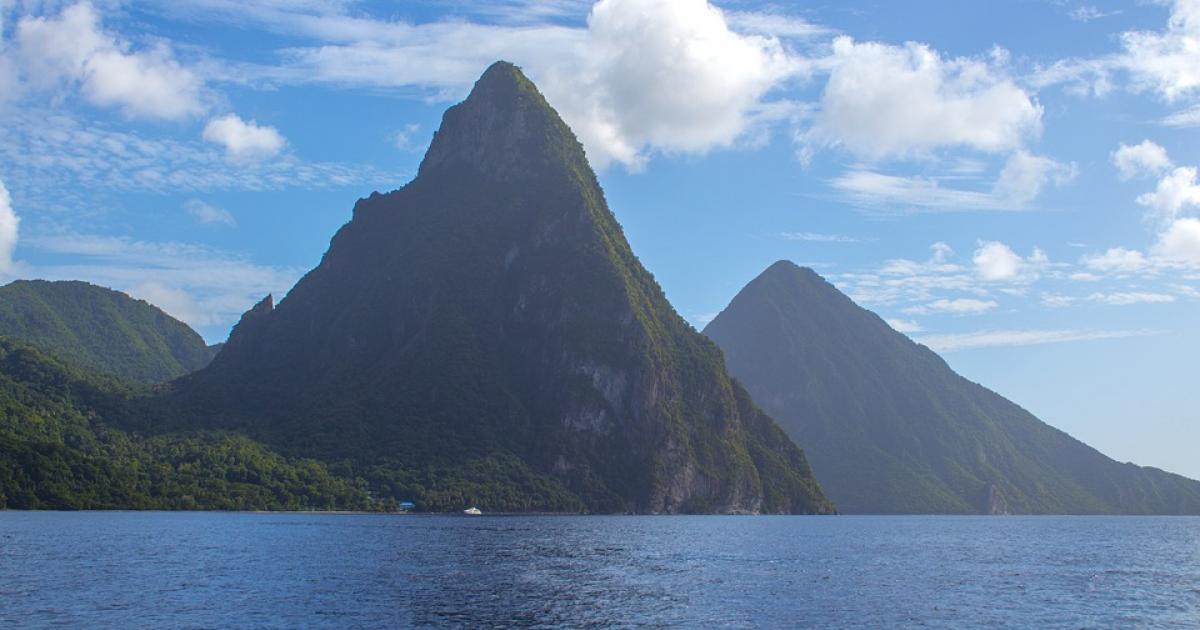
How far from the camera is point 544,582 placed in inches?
3455

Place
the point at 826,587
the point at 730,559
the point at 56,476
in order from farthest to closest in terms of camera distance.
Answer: the point at 56,476
the point at 730,559
the point at 826,587

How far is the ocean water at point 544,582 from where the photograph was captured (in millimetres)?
68125

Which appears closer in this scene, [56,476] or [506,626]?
[506,626]

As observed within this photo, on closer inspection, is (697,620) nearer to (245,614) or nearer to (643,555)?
(245,614)

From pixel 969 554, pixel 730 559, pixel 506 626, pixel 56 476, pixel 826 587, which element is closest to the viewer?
pixel 506 626

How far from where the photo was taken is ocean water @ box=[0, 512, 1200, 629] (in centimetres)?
6812

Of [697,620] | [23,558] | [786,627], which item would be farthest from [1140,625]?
[23,558]

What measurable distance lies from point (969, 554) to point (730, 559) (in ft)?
125

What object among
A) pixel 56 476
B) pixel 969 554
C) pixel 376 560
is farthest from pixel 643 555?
pixel 56 476

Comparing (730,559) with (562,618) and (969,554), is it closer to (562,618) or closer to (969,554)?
(969,554)

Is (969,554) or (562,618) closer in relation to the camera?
(562,618)

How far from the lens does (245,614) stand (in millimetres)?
65938

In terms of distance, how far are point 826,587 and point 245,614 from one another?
4734 cm

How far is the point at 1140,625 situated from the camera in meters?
70.8
